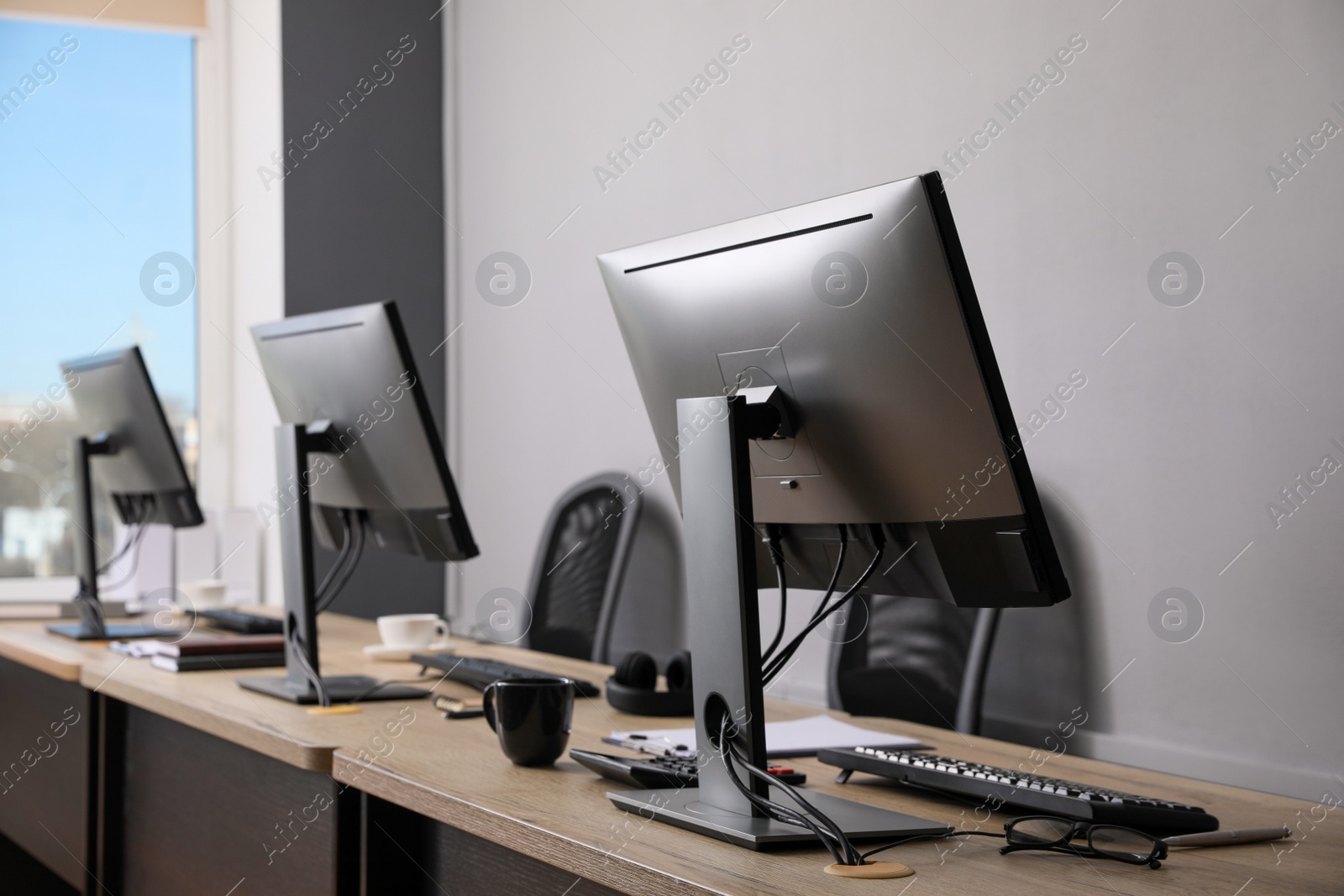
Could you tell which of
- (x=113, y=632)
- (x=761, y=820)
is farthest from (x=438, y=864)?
(x=113, y=632)

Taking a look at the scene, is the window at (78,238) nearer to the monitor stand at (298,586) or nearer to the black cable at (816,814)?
the monitor stand at (298,586)

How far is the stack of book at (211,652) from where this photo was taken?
1.95 m

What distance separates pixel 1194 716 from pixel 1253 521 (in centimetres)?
34

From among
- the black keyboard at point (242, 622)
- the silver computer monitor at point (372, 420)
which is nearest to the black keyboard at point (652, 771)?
the silver computer monitor at point (372, 420)

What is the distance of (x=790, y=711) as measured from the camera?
170cm

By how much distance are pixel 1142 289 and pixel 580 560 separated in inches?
65.8

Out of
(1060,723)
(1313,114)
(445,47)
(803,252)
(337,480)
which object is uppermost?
(445,47)

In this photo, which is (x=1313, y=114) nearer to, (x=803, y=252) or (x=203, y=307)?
(x=803, y=252)

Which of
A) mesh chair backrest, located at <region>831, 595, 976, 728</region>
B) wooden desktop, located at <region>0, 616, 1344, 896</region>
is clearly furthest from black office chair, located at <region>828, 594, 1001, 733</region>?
wooden desktop, located at <region>0, 616, 1344, 896</region>

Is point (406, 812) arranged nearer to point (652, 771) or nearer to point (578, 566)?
point (652, 771)

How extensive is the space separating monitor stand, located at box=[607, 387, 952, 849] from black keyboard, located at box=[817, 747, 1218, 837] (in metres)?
0.09

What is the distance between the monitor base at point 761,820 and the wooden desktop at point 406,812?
14 millimetres

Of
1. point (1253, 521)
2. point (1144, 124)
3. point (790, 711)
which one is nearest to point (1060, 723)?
point (1253, 521)

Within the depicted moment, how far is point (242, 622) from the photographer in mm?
2432
